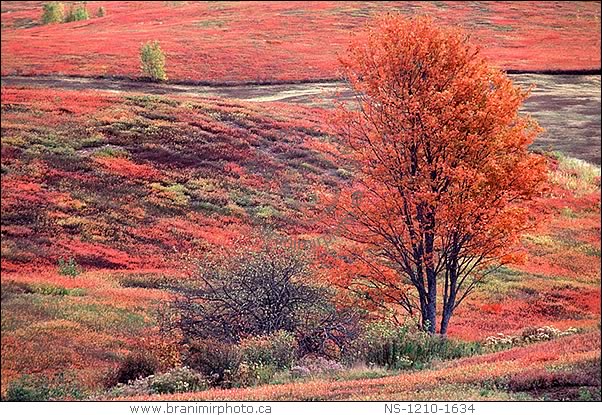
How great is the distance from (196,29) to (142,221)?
11.4 feet

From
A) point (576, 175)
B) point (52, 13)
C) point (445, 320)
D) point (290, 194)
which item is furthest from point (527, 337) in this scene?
point (52, 13)

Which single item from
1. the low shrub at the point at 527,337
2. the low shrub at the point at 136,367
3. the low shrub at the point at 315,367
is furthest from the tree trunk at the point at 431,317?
the low shrub at the point at 136,367

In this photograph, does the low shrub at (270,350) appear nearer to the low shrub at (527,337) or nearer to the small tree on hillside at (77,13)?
the low shrub at (527,337)

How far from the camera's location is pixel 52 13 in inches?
528

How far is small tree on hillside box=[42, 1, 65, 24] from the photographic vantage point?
1328 cm

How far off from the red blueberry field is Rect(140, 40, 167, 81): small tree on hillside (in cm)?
3

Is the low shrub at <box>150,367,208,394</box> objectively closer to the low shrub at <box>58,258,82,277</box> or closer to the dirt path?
the low shrub at <box>58,258,82,277</box>

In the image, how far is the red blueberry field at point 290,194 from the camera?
37.1 ft

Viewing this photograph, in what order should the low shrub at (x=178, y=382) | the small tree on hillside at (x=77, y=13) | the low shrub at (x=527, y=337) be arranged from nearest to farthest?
the low shrub at (x=178, y=382) → the low shrub at (x=527, y=337) → the small tree on hillside at (x=77, y=13)

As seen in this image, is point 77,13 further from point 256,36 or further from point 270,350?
point 270,350

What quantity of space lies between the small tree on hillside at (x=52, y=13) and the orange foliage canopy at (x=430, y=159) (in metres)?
4.82

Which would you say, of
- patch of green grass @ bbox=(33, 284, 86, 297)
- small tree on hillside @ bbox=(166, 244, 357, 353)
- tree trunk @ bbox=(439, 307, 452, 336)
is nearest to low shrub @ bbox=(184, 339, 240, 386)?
small tree on hillside @ bbox=(166, 244, 357, 353)

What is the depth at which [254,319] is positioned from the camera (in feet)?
38.2

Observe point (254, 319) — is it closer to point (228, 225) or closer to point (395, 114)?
point (228, 225)
